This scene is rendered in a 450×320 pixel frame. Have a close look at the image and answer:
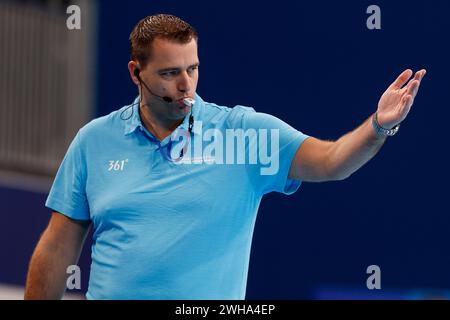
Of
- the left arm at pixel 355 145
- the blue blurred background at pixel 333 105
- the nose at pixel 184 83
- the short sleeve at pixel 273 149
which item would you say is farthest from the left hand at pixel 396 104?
the blue blurred background at pixel 333 105

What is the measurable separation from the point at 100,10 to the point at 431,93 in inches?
69.9

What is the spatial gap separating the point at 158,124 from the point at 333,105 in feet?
4.70

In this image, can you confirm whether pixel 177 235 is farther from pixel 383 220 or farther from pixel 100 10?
pixel 100 10

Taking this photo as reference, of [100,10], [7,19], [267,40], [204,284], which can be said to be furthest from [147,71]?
[7,19]

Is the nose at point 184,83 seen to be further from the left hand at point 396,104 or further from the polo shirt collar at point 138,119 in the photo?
the left hand at point 396,104

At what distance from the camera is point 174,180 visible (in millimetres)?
3133

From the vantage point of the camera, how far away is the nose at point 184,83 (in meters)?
3.16

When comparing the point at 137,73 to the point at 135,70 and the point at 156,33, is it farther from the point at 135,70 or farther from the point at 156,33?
the point at 156,33

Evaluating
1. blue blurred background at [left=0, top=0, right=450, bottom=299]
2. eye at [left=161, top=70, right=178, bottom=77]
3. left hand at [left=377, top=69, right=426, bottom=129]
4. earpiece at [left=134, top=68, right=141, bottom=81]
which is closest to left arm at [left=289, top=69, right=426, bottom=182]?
left hand at [left=377, top=69, right=426, bottom=129]

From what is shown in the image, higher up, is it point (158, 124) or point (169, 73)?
point (169, 73)

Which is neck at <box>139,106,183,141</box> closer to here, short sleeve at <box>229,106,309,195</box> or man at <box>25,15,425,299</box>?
man at <box>25,15,425,299</box>

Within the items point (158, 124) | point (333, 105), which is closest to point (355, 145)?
point (158, 124)

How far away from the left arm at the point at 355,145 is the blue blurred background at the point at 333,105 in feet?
3.35

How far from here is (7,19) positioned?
21.8 feet
